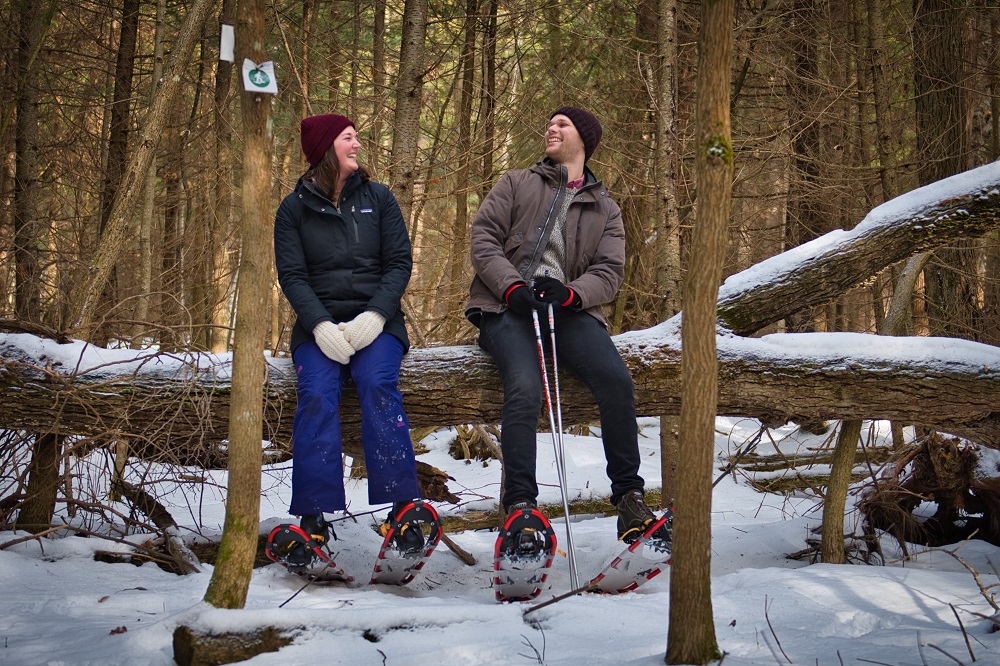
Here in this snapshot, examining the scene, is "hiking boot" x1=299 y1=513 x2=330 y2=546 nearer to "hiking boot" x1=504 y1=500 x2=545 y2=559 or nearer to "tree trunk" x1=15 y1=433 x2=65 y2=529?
"hiking boot" x1=504 y1=500 x2=545 y2=559

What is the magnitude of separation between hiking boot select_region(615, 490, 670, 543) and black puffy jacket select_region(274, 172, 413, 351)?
4.18ft

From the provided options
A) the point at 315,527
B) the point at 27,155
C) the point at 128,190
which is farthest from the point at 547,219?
the point at 27,155

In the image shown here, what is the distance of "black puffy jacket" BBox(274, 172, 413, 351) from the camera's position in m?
3.74

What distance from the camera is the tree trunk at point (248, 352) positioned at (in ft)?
8.09

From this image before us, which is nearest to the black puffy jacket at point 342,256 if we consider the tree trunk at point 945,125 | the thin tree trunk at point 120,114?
the thin tree trunk at point 120,114

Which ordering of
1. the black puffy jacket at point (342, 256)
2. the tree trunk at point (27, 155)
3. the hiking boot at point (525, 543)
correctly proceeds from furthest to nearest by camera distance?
the tree trunk at point (27, 155) < the black puffy jacket at point (342, 256) < the hiking boot at point (525, 543)

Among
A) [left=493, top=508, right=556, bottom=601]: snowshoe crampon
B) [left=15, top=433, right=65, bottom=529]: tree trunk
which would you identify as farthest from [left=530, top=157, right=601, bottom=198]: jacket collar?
[left=15, top=433, right=65, bottom=529]: tree trunk

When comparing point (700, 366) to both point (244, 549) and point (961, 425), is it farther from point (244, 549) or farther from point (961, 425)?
point (961, 425)

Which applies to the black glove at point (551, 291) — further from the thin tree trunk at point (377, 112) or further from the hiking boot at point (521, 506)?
the thin tree trunk at point (377, 112)

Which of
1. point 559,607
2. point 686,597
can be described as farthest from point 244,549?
point 686,597

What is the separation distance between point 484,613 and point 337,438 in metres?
1.11

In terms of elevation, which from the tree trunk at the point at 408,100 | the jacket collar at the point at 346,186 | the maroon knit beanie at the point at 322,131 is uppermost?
the tree trunk at the point at 408,100

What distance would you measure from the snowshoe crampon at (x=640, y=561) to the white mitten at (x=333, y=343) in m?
1.45

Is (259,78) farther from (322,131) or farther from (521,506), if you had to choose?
(521,506)
